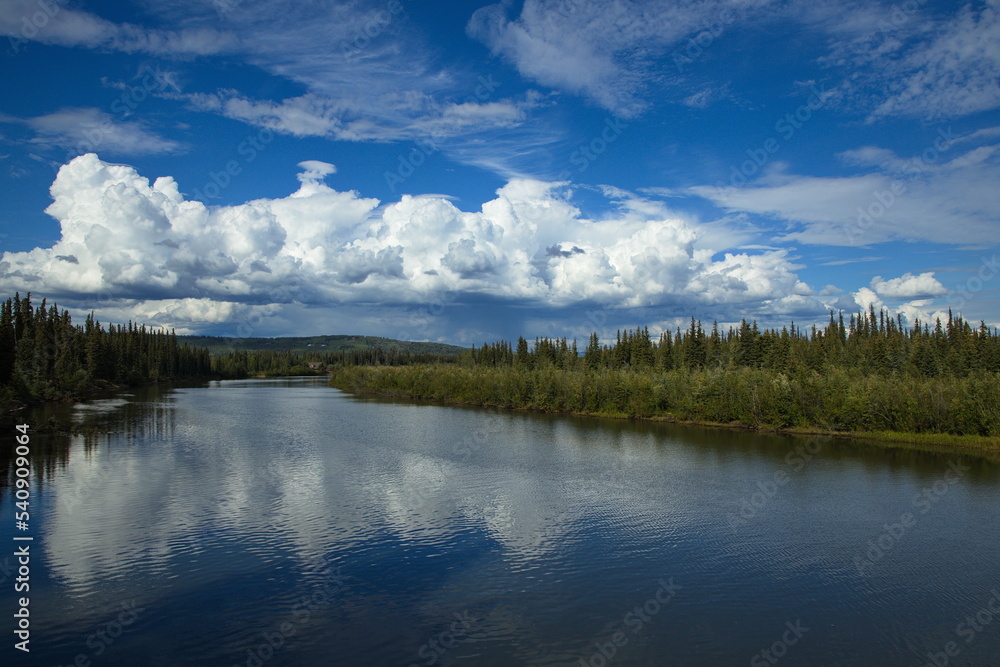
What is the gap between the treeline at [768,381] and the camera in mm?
49312

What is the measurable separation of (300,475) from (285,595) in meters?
16.8

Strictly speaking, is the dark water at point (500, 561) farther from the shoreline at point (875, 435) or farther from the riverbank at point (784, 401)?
the riverbank at point (784, 401)

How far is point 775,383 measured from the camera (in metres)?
58.4

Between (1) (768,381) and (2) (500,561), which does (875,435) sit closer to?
(1) (768,381)

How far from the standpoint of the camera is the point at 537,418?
70938 mm

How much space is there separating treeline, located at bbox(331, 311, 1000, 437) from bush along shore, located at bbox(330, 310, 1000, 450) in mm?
125

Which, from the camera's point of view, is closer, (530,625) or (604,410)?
(530,625)

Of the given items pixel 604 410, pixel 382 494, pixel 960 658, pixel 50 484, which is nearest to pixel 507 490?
pixel 382 494

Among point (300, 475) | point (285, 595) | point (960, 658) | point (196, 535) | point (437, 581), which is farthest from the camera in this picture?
point (300, 475)

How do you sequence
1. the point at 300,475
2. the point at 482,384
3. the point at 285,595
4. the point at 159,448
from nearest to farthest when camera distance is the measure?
the point at 285,595, the point at 300,475, the point at 159,448, the point at 482,384

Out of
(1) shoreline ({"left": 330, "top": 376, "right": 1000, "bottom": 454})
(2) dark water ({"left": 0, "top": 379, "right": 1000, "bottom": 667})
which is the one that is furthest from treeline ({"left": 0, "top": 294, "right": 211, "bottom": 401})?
(1) shoreline ({"left": 330, "top": 376, "right": 1000, "bottom": 454})

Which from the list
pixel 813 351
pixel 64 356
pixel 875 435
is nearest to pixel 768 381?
pixel 875 435

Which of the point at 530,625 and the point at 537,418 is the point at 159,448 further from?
the point at 537,418

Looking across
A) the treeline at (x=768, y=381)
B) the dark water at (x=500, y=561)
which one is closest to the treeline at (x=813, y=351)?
the treeline at (x=768, y=381)
